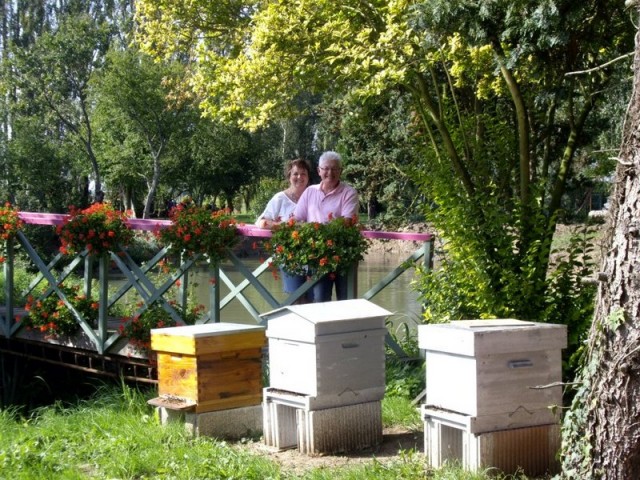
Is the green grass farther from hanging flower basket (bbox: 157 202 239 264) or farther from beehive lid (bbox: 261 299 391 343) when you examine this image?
hanging flower basket (bbox: 157 202 239 264)

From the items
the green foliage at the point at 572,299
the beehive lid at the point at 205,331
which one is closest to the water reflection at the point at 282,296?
the beehive lid at the point at 205,331

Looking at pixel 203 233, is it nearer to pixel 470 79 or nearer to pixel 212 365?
pixel 212 365

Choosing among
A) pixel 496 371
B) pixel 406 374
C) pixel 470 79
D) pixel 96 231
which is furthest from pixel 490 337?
pixel 470 79

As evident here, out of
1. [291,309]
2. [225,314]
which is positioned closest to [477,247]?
[291,309]

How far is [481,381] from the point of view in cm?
518

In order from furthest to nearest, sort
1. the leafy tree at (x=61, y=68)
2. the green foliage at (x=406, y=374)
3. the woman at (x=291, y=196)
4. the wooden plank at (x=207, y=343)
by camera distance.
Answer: the leafy tree at (x=61, y=68), the woman at (x=291, y=196), the green foliage at (x=406, y=374), the wooden plank at (x=207, y=343)

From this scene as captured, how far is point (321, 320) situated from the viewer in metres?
5.91

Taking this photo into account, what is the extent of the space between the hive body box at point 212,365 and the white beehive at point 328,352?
517 mm

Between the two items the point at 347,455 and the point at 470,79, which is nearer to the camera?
the point at 347,455

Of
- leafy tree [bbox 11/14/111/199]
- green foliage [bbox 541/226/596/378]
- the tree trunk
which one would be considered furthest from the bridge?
leafy tree [bbox 11/14/111/199]

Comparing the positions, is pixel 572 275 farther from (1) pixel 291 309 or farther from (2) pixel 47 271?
(2) pixel 47 271

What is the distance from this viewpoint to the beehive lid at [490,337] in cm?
515

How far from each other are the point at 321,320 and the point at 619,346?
81.1 inches

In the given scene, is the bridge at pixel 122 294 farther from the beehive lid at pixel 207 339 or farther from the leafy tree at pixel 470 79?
the beehive lid at pixel 207 339
